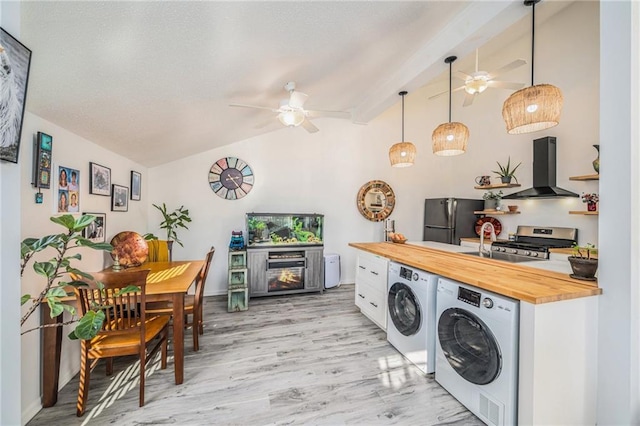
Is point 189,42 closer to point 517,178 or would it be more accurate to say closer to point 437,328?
point 437,328

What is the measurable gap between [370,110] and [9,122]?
3195 millimetres

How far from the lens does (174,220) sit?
3.58m

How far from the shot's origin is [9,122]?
3.01 feet

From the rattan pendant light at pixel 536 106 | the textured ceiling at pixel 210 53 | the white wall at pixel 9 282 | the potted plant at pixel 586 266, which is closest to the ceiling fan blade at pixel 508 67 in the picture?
the textured ceiling at pixel 210 53

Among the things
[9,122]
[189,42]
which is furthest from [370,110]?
[9,122]

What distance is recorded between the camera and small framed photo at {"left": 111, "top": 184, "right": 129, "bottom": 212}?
274 centimetres

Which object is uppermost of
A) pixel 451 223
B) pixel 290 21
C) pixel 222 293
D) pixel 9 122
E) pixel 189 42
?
Answer: pixel 290 21

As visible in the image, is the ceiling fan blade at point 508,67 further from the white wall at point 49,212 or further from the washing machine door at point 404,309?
the white wall at point 49,212

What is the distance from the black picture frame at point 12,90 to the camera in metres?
0.86

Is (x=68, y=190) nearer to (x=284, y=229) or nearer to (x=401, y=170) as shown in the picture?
(x=284, y=229)

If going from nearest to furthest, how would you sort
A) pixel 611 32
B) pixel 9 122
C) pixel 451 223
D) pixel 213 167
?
pixel 9 122 → pixel 611 32 → pixel 213 167 → pixel 451 223

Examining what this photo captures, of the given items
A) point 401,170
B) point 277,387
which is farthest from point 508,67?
point 277,387

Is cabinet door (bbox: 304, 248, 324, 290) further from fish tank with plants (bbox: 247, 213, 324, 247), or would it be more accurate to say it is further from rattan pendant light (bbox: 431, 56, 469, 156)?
rattan pendant light (bbox: 431, 56, 469, 156)

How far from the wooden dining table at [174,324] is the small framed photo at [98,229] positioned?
1.05 feet
